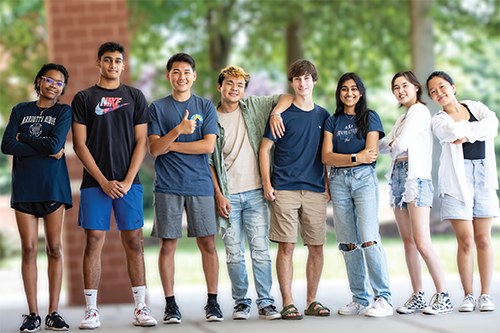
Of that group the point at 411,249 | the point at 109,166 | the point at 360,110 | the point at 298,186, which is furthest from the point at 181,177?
the point at 411,249

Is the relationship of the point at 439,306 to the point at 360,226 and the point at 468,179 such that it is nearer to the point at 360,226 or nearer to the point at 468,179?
the point at 360,226

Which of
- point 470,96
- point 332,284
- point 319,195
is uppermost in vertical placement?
point 470,96

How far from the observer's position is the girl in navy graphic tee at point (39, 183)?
3.12 meters

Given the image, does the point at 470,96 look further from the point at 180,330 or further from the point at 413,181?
the point at 180,330

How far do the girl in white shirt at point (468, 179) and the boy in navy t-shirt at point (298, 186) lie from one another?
2.67 feet

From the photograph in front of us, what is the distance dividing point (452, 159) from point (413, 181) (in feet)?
1.10

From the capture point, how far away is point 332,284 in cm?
486

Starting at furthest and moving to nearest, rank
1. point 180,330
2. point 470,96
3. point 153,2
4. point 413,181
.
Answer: point 470,96
point 153,2
point 413,181
point 180,330

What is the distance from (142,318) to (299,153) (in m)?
1.44

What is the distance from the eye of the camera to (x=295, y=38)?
26.8 ft

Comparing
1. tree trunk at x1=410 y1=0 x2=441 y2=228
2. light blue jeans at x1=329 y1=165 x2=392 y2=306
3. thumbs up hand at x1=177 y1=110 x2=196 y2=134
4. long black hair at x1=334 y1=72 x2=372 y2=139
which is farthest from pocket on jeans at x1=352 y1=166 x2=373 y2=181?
tree trunk at x1=410 y1=0 x2=441 y2=228

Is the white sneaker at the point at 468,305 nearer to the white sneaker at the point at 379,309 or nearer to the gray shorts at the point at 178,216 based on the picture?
the white sneaker at the point at 379,309

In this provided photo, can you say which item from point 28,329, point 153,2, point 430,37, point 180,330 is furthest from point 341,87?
point 153,2

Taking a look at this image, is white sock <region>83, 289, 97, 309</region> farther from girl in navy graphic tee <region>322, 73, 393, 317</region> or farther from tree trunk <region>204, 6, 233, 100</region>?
tree trunk <region>204, 6, 233, 100</region>
